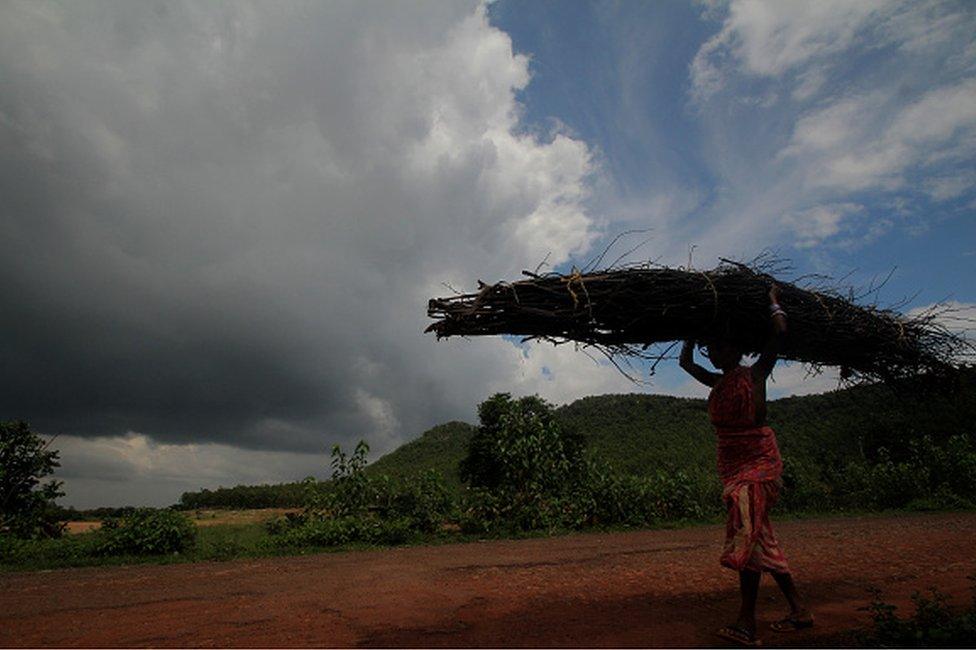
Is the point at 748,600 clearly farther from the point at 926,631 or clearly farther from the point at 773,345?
the point at 773,345

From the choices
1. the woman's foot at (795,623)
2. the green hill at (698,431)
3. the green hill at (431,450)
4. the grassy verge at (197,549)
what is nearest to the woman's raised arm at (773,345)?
the woman's foot at (795,623)

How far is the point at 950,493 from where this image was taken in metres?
18.6

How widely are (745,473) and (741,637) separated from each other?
1.13m

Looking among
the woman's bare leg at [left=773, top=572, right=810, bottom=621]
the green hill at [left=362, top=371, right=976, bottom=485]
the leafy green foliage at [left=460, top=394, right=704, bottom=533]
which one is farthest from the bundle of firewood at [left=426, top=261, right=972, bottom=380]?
the green hill at [left=362, top=371, right=976, bottom=485]

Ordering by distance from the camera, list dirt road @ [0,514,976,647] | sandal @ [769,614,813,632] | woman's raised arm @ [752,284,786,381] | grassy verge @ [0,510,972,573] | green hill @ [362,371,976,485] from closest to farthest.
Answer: sandal @ [769,614,813,632] → woman's raised arm @ [752,284,786,381] → dirt road @ [0,514,976,647] → grassy verge @ [0,510,972,573] → green hill @ [362,371,976,485]

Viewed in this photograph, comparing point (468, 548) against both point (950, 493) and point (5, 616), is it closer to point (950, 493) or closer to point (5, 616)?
point (5, 616)

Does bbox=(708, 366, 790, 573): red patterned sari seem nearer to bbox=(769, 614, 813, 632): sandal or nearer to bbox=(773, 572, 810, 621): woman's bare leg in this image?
bbox=(773, 572, 810, 621): woman's bare leg

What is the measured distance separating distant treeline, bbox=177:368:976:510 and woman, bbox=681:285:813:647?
38.2 ft

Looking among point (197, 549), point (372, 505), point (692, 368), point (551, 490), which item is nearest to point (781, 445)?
point (551, 490)

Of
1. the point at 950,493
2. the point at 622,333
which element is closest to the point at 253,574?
the point at 622,333

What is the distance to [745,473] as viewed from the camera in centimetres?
454

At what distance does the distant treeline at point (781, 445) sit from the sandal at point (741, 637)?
1187cm

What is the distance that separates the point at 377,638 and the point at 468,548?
7501mm

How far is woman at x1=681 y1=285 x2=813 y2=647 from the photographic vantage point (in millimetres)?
4301
